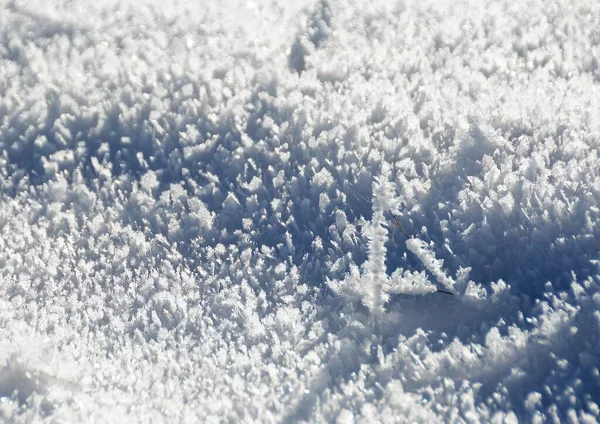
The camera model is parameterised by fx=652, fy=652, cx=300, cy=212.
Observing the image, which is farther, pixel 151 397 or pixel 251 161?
pixel 251 161

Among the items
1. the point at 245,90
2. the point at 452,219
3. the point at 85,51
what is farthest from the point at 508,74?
the point at 85,51

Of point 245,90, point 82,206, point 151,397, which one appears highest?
point 245,90

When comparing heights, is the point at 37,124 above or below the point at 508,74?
below

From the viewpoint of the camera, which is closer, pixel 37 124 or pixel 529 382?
pixel 529 382

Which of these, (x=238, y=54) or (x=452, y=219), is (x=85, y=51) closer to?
(x=238, y=54)

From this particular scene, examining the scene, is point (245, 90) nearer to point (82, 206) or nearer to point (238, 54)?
point (238, 54)

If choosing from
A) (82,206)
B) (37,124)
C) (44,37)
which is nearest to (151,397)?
(82,206)
